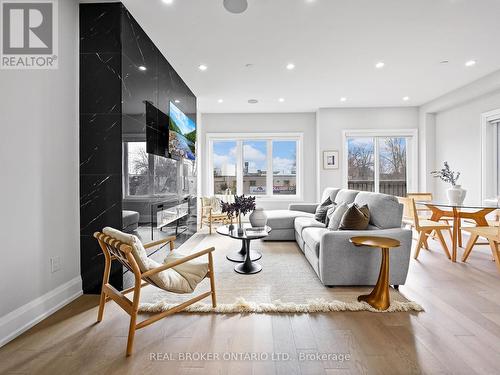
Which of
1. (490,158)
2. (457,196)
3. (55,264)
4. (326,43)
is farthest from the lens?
(490,158)

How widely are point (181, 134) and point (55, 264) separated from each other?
251 centimetres

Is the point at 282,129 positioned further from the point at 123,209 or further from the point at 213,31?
the point at 123,209

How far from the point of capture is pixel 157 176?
312 centimetres

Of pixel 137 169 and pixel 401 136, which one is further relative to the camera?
pixel 401 136

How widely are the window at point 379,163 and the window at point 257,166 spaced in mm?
1359

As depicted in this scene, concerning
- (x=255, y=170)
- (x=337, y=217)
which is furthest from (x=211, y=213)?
(x=337, y=217)

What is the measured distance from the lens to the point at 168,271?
1.84 meters

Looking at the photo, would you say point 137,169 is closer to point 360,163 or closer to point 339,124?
point 339,124

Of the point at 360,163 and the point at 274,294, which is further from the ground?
the point at 360,163

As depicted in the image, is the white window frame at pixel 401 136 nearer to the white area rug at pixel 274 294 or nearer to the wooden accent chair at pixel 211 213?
the wooden accent chair at pixel 211 213

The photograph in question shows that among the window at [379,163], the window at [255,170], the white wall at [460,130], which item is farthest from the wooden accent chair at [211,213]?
the white wall at [460,130]

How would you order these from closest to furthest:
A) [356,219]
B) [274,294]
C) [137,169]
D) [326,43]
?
1. [274,294]
2. [137,169]
3. [356,219]
4. [326,43]

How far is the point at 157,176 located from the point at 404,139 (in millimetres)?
5726

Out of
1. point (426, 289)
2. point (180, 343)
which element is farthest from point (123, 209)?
point (426, 289)
